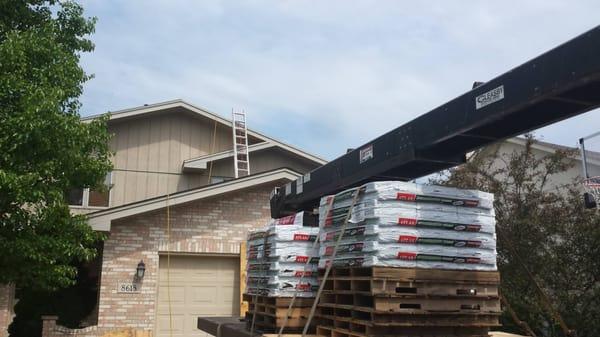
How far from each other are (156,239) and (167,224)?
0.47 meters

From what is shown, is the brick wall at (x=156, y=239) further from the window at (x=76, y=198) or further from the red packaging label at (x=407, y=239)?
the red packaging label at (x=407, y=239)

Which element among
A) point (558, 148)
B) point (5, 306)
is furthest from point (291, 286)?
point (558, 148)

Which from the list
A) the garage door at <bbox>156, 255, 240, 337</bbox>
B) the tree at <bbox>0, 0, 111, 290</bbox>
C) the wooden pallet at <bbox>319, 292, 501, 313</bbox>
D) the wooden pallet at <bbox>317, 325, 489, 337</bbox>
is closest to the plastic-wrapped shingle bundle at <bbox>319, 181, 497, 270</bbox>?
the wooden pallet at <bbox>319, 292, 501, 313</bbox>

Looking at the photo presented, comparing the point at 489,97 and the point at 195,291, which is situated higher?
the point at 489,97

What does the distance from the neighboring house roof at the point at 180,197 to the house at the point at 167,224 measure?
0.02 meters

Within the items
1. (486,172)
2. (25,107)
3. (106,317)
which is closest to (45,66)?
(25,107)

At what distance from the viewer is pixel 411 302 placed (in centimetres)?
544

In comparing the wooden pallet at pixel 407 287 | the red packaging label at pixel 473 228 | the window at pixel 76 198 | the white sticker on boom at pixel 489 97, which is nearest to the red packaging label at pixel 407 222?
the wooden pallet at pixel 407 287

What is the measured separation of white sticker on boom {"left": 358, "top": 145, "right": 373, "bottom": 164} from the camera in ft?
23.5

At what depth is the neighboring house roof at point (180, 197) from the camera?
44.9 ft

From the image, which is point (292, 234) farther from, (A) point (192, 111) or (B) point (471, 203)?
(A) point (192, 111)

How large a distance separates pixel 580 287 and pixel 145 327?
9.92m

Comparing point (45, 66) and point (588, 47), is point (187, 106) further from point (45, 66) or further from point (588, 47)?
point (588, 47)

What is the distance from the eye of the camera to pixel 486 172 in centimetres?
1458
